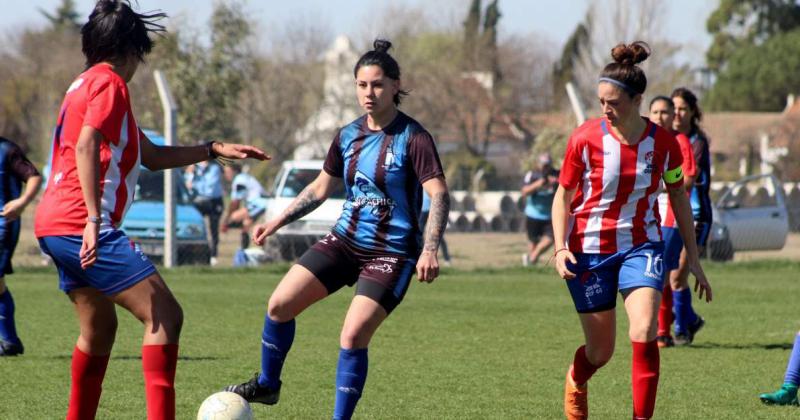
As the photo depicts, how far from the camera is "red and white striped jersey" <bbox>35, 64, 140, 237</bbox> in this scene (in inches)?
204

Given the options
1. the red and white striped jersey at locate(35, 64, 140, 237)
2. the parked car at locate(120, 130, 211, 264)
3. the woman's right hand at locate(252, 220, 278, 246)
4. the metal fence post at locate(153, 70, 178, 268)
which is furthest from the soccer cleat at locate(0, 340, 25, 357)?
the parked car at locate(120, 130, 211, 264)

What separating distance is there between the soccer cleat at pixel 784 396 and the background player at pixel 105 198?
3.67 metres

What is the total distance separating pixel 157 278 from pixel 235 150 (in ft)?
2.44

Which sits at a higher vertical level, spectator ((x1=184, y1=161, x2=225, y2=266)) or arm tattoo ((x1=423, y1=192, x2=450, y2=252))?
arm tattoo ((x1=423, y1=192, x2=450, y2=252))

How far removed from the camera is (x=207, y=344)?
1021 cm

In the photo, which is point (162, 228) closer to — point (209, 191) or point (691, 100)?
point (209, 191)

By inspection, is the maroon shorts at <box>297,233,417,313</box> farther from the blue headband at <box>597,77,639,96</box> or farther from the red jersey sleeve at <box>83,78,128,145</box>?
the red jersey sleeve at <box>83,78,128,145</box>

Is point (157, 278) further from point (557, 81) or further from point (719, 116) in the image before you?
point (719, 116)

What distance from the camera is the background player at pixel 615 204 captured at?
6.25 metres

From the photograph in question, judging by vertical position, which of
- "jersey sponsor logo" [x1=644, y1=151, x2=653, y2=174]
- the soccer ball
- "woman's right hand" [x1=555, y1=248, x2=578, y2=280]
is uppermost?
"jersey sponsor logo" [x1=644, y1=151, x2=653, y2=174]

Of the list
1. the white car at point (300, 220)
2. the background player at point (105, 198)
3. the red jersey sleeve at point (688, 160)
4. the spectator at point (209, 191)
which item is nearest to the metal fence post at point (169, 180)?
the white car at point (300, 220)

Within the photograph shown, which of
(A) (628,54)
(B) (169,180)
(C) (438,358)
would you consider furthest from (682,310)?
(B) (169,180)

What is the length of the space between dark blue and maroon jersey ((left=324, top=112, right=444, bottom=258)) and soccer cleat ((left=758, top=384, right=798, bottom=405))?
2.43m

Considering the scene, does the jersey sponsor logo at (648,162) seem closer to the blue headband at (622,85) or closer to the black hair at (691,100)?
the blue headband at (622,85)
